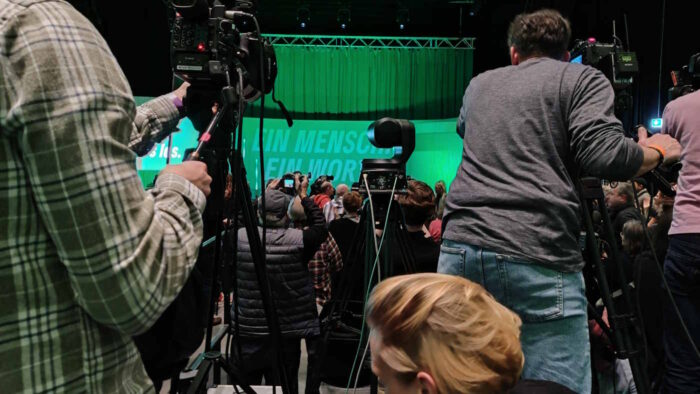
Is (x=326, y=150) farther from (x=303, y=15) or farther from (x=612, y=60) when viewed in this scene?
(x=612, y=60)

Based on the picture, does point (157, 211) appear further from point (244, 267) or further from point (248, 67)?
point (244, 267)

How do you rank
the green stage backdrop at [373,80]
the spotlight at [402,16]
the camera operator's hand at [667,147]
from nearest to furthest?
the camera operator's hand at [667,147]
the spotlight at [402,16]
the green stage backdrop at [373,80]

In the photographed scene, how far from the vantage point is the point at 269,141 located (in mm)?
11461

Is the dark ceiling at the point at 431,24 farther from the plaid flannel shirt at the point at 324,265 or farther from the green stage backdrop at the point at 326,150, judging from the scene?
the plaid flannel shirt at the point at 324,265

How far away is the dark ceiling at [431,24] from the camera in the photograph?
7.36 meters

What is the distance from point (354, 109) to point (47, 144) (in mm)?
12082

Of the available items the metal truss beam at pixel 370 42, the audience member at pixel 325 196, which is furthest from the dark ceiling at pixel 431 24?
the audience member at pixel 325 196

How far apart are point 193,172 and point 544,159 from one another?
3.26 feet

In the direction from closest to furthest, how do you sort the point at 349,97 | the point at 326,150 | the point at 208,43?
the point at 208,43
the point at 326,150
the point at 349,97

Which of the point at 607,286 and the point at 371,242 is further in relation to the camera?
the point at 371,242

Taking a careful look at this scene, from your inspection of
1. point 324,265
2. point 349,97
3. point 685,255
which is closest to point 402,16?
point 349,97

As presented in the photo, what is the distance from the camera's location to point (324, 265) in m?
4.00

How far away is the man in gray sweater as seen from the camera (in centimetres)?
143

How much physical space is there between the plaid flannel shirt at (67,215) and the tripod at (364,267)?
1370 millimetres
